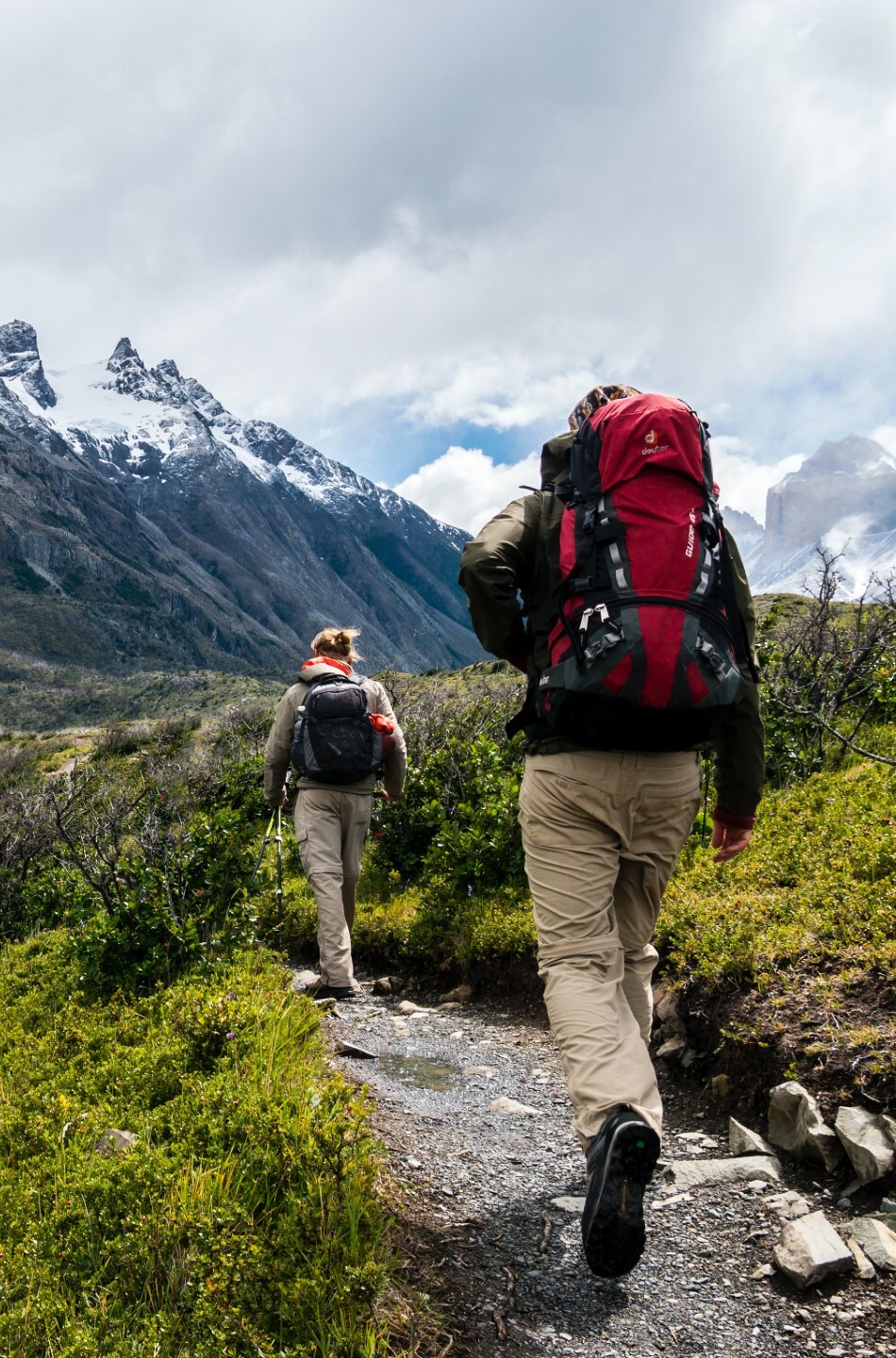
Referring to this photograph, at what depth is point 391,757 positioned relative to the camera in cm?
614

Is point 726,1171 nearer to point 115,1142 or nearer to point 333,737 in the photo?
point 115,1142

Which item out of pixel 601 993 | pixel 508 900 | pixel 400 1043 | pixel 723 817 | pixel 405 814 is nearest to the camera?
pixel 601 993

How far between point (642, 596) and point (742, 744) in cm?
84

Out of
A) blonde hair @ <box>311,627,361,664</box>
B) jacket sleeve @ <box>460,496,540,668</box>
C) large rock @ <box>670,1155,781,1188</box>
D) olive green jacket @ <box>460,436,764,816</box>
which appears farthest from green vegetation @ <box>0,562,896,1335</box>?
jacket sleeve @ <box>460,496,540,668</box>

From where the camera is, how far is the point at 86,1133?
3377 mm

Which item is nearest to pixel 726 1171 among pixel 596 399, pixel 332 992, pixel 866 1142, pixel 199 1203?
pixel 866 1142

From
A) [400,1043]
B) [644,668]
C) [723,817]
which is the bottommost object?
[400,1043]

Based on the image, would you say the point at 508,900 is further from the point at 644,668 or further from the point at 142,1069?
the point at 644,668

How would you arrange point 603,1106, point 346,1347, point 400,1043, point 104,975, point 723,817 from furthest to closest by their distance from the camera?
1. point 104,975
2. point 400,1043
3. point 723,817
4. point 603,1106
5. point 346,1347

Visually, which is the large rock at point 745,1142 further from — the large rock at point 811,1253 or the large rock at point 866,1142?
the large rock at point 811,1253

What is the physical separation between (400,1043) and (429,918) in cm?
168

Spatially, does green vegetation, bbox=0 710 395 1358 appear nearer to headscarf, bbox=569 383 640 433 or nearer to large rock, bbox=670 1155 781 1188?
large rock, bbox=670 1155 781 1188

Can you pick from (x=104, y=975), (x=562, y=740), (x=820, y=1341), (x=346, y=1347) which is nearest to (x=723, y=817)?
(x=562, y=740)

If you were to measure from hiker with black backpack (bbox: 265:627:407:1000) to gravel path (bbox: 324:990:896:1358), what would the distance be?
1701 mm
